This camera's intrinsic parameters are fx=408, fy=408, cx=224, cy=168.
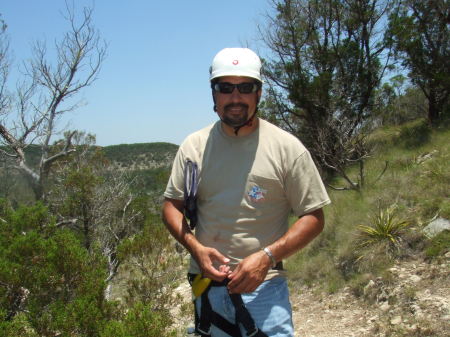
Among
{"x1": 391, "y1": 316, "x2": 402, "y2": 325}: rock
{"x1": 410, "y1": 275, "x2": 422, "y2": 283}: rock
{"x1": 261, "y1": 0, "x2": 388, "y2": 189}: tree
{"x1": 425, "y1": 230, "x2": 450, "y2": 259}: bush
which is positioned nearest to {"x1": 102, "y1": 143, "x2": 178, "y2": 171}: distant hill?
{"x1": 261, "y1": 0, "x2": 388, "y2": 189}: tree

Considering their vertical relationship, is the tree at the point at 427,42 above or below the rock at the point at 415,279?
above

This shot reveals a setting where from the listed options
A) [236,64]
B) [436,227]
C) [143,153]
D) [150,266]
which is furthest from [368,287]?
[143,153]

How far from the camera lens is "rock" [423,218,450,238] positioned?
565 centimetres

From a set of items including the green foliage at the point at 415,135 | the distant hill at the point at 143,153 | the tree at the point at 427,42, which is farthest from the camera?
the distant hill at the point at 143,153

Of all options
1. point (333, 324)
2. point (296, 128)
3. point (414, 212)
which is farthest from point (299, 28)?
point (333, 324)

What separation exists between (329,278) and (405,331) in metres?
2.37

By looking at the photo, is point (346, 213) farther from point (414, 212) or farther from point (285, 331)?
point (285, 331)

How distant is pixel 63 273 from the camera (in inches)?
179

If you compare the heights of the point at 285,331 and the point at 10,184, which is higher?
the point at 10,184

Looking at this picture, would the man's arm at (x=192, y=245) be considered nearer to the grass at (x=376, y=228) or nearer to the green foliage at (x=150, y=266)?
the grass at (x=376, y=228)

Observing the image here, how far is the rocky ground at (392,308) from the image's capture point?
4.30 metres

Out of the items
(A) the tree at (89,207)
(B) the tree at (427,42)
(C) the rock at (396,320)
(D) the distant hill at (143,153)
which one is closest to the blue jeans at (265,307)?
(C) the rock at (396,320)

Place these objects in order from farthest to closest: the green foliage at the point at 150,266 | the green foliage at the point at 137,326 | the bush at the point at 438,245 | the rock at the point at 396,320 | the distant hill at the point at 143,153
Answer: the distant hill at the point at 143,153
the green foliage at the point at 150,266
the bush at the point at 438,245
the rock at the point at 396,320
the green foliage at the point at 137,326

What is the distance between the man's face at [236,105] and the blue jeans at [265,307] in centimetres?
81
